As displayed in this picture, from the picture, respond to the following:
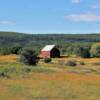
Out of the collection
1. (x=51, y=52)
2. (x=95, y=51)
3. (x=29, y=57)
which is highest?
(x=29, y=57)

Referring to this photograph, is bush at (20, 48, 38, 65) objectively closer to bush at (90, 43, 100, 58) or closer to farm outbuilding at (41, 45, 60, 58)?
farm outbuilding at (41, 45, 60, 58)

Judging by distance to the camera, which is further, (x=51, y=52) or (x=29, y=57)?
(x=51, y=52)

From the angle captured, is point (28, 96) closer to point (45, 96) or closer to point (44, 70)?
point (45, 96)

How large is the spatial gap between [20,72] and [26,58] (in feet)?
81.0

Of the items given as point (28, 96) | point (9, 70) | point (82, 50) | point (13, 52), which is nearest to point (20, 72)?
point (9, 70)

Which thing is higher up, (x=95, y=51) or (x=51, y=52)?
(x=95, y=51)

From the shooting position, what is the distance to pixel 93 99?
2598 centimetres

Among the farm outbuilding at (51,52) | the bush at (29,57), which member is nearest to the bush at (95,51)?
the farm outbuilding at (51,52)

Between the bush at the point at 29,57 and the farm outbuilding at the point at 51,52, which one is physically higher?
the bush at the point at 29,57

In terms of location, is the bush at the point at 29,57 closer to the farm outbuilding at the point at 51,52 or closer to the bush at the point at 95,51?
the farm outbuilding at the point at 51,52

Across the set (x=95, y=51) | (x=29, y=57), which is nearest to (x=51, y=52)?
(x=95, y=51)

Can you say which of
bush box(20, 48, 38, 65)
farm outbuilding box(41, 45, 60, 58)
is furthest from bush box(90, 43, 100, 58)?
bush box(20, 48, 38, 65)

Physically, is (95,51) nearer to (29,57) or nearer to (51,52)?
(51,52)

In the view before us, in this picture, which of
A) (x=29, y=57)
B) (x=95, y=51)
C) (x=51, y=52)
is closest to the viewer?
(x=29, y=57)
